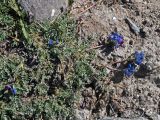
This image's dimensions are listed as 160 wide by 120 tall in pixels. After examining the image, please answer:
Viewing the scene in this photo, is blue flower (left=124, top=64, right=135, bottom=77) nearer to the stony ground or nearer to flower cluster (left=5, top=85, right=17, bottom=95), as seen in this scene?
the stony ground

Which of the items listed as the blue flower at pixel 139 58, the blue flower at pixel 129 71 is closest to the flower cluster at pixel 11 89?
the blue flower at pixel 129 71

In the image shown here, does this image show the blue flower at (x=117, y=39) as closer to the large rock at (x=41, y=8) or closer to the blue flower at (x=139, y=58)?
the blue flower at (x=139, y=58)

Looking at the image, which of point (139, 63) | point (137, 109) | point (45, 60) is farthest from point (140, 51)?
point (45, 60)

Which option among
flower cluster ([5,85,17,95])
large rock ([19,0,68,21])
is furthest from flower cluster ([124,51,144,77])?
flower cluster ([5,85,17,95])

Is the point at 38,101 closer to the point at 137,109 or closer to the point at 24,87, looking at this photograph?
the point at 24,87

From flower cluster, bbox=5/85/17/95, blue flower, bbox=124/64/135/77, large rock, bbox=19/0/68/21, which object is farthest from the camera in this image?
large rock, bbox=19/0/68/21

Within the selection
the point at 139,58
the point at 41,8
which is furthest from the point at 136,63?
the point at 41,8
